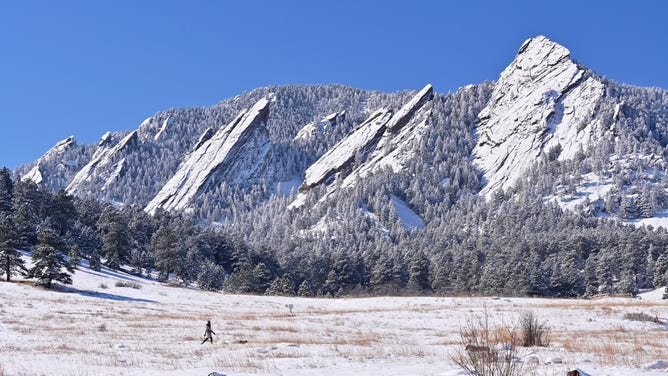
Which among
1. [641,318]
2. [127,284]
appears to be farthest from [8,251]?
[641,318]

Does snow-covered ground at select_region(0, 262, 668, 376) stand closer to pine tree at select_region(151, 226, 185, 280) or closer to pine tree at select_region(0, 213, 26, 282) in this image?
pine tree at select_region(0, 213, 26, 282)

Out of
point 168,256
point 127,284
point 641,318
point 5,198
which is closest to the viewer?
point 641,318

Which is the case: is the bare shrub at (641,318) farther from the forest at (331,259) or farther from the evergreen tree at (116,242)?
the evergreen tree at (116,242)

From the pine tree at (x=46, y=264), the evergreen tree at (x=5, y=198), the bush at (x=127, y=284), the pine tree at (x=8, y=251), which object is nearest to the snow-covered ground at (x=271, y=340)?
the pine tree at (x=46, y=264)

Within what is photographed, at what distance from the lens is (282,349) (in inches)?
888

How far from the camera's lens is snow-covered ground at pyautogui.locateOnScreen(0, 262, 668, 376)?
675 inches

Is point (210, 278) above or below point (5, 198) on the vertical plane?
below

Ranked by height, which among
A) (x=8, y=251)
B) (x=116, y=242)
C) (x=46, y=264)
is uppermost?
(x=116, y=242)

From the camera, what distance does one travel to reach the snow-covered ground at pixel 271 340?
17156 millimetres

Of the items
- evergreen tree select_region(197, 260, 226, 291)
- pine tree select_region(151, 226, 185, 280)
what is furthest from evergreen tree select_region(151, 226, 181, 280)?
evergreen tree select_region(197, 260, 226, 291)

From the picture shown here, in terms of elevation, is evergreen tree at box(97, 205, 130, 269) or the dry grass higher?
evergreen tree at box(97, 205, 130, 269)

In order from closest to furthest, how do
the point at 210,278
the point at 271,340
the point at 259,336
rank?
the point at 271,340 → the point at 259,336 → the point at 210,278

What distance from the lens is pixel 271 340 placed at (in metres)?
26.9

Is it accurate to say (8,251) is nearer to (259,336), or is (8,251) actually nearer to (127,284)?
(127,284)
